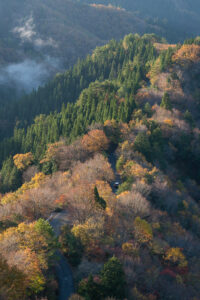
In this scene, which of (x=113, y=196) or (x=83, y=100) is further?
(x=83, y=100)

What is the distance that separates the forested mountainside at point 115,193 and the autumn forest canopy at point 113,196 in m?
0.22

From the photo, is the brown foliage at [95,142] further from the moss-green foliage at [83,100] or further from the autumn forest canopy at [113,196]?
the moss-green foliage at [83,100]

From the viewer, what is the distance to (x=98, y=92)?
121688 mm

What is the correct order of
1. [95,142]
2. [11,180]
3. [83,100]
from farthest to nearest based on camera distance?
1. [83,100]
2. [11,180]
3. [95,142]

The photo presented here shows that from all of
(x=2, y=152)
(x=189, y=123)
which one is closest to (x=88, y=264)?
(x=189, y=123)

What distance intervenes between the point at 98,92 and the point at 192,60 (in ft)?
158

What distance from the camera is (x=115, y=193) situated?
67.9 meters

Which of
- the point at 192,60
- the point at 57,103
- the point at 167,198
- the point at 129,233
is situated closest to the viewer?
the point at 129,233

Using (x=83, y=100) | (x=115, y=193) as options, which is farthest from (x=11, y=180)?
(x=83, y=100)

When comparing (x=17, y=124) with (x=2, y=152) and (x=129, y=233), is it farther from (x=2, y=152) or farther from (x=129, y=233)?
(x=129, y=233)

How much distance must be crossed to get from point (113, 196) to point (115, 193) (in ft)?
25.3

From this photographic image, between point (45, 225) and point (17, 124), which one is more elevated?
point (45, 225)

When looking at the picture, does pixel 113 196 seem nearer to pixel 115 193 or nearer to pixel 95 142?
pixel 115 193

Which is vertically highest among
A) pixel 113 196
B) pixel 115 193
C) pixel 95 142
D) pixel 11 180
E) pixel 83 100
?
pixel 113 196
